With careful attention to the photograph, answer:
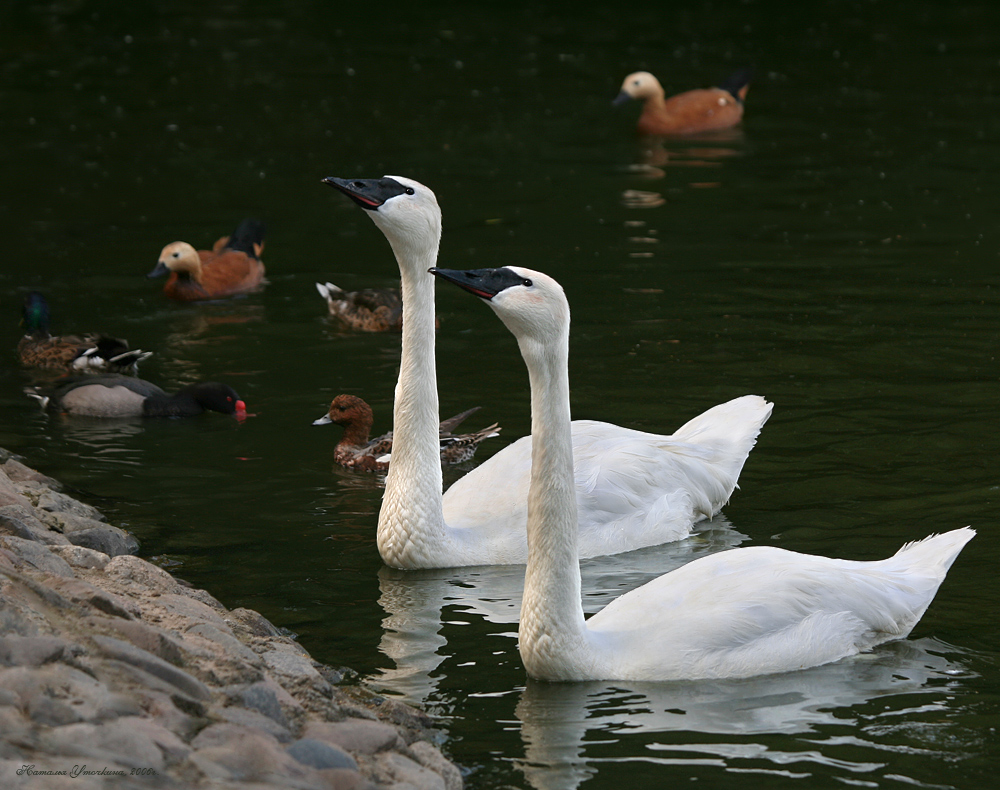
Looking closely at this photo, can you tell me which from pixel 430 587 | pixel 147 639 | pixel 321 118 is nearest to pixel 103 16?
pixel 321 118

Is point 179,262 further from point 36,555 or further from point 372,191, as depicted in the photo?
point 36,555

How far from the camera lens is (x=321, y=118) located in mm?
24594

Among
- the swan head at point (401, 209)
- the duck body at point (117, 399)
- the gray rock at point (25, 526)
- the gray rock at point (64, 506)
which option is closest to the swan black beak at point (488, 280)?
the swan head at point (401, 209)

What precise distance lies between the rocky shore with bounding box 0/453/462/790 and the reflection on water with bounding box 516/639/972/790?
609 mm

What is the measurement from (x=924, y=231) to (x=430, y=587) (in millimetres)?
10490

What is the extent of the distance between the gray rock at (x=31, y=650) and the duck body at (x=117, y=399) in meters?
6.62

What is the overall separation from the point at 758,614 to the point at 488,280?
2.10m

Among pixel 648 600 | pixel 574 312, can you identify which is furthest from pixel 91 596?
pixel 574 312

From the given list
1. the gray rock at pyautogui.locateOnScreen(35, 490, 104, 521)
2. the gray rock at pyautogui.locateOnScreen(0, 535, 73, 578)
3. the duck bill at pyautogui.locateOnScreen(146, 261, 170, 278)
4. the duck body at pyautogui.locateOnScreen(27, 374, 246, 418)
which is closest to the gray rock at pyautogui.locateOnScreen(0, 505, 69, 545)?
the gray rock at pyautogui.locateOnScreen(0, 535, 73, 578)

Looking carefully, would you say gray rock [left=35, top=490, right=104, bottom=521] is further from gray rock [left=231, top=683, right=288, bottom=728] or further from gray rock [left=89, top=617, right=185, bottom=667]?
gray rock [left=231, top=683, right=288, bottom=728]

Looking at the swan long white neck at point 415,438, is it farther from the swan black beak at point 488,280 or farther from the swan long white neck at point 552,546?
the swan black beak at point 488,280

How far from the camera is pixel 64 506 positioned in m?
9.77

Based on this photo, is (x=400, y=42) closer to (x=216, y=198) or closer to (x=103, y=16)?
(x=103, y=16)

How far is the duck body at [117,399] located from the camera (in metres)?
12.7
